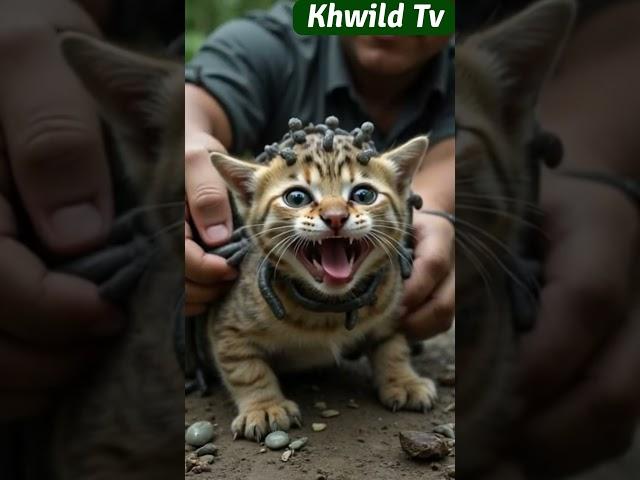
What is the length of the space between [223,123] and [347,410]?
403 mm

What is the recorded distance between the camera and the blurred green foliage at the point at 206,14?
2.85 ft

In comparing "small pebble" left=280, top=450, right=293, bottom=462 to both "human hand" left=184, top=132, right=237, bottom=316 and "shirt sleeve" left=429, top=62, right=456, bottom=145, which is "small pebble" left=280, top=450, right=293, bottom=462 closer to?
"human hand" left=184, top=132, right=237, bottom=316

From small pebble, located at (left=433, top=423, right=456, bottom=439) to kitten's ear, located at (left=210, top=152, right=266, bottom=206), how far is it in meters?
0.37

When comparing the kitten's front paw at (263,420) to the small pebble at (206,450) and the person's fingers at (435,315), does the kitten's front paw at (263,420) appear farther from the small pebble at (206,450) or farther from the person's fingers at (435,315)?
the person's fingers at (435,315)

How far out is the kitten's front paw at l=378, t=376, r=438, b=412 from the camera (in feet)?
3.19

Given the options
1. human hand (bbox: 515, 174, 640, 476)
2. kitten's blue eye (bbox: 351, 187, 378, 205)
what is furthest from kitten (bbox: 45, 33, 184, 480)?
human hand (bbox: 515, 174, 640, 476)

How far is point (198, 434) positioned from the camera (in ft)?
2.98

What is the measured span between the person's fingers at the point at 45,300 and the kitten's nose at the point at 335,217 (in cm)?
26

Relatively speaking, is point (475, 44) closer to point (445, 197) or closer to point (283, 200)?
point (445, 197)

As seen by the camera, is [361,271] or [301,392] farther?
[301,392]

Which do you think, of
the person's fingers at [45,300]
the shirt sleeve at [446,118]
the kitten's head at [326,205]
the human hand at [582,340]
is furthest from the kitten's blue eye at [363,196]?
the person's fingers at [45,300]

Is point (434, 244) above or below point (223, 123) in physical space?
below

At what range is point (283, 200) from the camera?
915 millimetres

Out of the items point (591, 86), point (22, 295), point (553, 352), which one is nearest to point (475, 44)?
point (591, 86)
